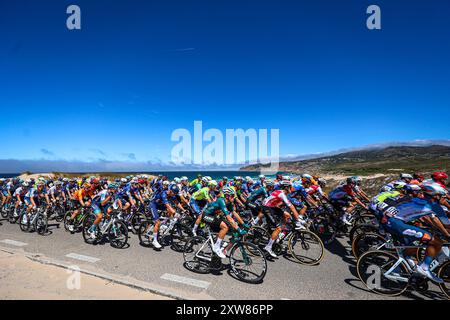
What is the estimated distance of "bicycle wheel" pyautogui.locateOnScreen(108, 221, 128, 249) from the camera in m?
7.38

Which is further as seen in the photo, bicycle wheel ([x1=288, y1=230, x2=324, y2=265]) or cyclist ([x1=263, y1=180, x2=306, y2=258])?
cyclist ([x1=263, y1=180, x2=306, y2=258])

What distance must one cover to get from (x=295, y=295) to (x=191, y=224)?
420 cm

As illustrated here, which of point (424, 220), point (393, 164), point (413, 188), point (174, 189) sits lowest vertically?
point (393, 164)

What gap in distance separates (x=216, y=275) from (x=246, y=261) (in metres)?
0.78

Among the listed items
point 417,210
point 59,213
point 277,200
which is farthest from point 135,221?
point 417,210

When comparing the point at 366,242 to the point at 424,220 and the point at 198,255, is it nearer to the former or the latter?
the point at 424,220

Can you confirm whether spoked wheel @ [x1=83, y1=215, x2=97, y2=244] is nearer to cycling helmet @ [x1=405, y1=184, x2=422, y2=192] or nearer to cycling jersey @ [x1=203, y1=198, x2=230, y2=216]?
cycling jersey @ [x1=203, y1=198, x2=230, y2=216]

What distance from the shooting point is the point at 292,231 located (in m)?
6.22

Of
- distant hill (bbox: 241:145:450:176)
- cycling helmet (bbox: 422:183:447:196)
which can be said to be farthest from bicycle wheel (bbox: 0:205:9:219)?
distant hill (bbox: 241:145:450:176)

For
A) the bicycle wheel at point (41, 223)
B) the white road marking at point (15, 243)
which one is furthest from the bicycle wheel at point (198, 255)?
the bicycle wheel at point (41, 223)

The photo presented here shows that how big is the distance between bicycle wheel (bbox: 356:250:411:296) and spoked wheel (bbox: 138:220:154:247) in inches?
231

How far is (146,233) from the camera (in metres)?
7.52

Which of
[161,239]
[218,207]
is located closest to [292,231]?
[218,207]
